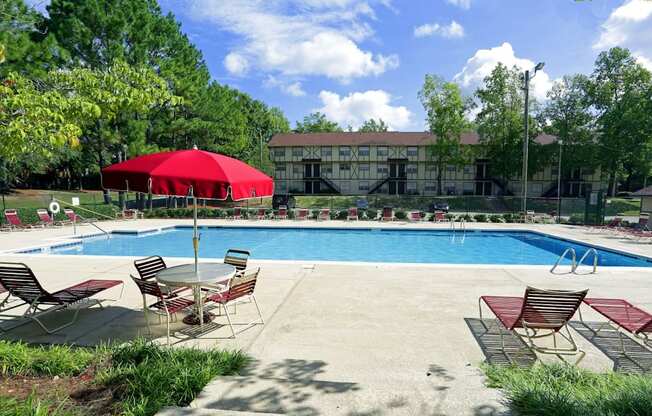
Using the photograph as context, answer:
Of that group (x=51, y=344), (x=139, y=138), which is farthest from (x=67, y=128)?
(x=139, y=138)

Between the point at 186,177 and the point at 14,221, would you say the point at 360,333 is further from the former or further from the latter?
the point at 14,221

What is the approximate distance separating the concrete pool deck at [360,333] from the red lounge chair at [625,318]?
0.93ft

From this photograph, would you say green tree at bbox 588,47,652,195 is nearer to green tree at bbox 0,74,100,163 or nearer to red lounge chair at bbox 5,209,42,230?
green tree at bbox 0,74,100,163

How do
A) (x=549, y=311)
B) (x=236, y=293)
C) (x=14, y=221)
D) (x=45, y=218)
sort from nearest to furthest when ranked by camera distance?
(x=549, y=311) → (x=236, y=293) → (x=14, y=221) → (x=45, y=218)

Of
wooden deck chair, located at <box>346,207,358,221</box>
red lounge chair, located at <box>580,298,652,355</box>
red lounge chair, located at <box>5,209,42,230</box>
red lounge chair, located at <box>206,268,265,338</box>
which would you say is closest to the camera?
red lounge chair, located at <box>580,298,652,355</box>

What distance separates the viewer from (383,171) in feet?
154

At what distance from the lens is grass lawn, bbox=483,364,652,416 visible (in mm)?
2822

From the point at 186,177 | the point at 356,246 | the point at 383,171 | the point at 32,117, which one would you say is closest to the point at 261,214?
the point at 356,246

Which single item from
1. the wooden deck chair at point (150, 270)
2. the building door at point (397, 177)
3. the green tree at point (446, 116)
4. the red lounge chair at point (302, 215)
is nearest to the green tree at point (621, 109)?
the green tree at point (446, 116)

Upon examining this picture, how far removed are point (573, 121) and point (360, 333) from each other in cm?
4429

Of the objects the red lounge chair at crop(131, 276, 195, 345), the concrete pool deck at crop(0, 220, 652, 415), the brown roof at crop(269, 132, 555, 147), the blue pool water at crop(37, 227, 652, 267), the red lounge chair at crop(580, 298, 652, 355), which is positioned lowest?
the blue pool water at crop(37, 227, 652, 267)

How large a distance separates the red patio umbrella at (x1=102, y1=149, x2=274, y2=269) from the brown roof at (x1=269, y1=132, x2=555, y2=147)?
4314cm

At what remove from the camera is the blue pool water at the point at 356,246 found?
13648 mm

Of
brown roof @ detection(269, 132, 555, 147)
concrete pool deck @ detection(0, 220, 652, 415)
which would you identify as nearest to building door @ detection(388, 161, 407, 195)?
brown roof @ detection(269, 132, 555, 147)
